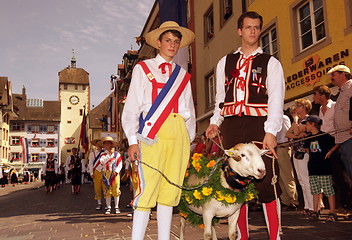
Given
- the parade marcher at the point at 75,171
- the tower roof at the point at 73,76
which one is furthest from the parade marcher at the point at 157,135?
the tower roof at the point at 73,76

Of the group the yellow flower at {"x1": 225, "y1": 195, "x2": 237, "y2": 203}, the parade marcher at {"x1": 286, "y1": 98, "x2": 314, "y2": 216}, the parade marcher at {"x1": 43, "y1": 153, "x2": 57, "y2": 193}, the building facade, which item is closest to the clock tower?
the building facade

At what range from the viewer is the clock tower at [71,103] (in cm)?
8169

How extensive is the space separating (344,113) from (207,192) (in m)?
3.48

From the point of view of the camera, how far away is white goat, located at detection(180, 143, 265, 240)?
2.87 m

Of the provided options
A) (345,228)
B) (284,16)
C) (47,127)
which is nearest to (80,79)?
(47,127)

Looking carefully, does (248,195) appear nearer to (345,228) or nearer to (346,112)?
(345,228)

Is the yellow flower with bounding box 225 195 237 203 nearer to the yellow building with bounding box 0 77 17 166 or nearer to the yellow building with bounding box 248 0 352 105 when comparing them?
the yellow building with bounding box 248 0 352 105

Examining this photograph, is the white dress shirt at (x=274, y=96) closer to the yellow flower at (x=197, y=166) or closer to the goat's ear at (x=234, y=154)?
the goat's ear at (x=234, y=154)

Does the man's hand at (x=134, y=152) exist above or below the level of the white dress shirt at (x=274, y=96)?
below

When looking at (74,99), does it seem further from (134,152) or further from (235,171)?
(235,171)

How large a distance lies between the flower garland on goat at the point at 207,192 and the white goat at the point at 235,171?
0.16ft

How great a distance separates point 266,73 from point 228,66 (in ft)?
1.37

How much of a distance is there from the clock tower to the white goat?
3182 inches

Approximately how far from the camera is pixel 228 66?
3.39 m
